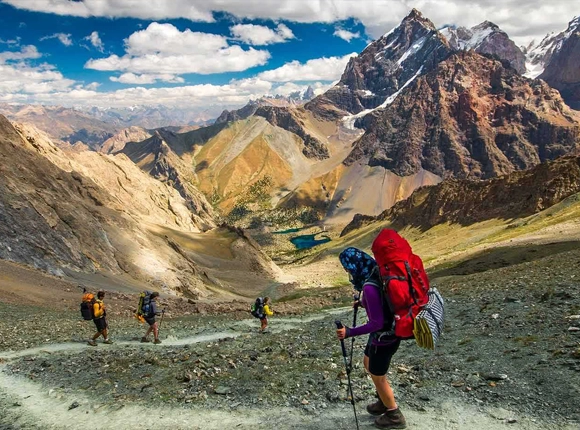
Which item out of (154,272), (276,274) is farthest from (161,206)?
(154,272)

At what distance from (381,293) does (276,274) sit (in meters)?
103

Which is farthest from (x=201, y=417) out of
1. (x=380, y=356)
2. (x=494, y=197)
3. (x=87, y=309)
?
(x=494, y=197)

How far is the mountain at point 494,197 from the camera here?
12444 cm

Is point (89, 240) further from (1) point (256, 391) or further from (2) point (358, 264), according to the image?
(2) point (358, 264)

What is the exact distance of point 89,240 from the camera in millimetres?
60406

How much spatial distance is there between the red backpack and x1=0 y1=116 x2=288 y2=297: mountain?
158 ft

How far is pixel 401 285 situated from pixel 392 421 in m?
3.73

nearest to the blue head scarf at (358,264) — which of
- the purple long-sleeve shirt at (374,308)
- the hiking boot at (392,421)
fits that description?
the purple long-sleeve shirt at (374,308)

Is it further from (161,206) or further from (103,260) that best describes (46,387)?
(161,206)

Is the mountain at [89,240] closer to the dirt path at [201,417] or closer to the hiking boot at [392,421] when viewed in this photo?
the dirt path at [201,417]

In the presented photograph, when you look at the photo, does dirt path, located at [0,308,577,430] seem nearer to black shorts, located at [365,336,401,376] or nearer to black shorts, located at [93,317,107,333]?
black shorts, located at [365,336,401,376]

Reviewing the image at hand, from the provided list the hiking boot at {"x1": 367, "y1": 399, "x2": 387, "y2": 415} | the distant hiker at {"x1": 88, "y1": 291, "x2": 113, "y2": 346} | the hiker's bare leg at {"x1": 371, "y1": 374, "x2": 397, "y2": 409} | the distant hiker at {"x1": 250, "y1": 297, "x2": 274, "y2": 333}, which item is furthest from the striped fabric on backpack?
the distant hiker at {"x1": 250, "y1": 297, "x2": 274, "y2": 333}

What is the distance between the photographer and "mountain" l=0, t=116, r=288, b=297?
5050 centimetres

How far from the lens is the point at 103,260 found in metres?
59.0
